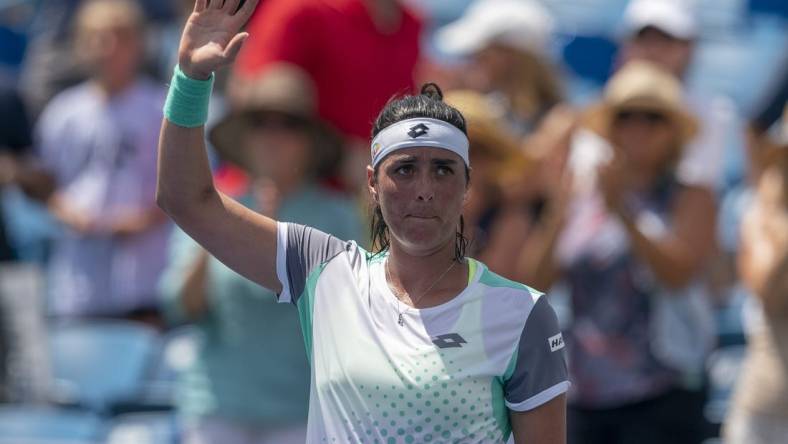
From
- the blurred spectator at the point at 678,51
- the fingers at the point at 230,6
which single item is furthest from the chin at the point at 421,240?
the blurred spectator at the point at 678,51

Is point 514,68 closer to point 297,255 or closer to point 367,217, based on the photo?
point 367,217

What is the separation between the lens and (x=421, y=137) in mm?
3496

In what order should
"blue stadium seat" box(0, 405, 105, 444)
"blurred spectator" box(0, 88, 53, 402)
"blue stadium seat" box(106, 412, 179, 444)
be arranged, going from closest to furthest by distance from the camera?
"blue stadium seat" box(106, 412, 179, 444) → "blue stadium seat" box(0, 405, 105, 444) → "blurred spectator" box(0, 88, 53, 402)

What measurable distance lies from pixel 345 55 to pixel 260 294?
47.6 inches

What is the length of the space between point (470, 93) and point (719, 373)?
1664mm

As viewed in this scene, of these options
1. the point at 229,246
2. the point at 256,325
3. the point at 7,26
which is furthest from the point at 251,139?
the point at 7,26

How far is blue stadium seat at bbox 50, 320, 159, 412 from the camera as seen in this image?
23.3 feet

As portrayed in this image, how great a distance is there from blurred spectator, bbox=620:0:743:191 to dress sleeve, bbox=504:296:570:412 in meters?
3.20

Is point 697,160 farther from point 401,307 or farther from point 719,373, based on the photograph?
point 401,307

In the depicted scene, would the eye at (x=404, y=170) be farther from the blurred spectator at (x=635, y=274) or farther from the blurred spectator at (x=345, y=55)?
the blurred spectator at (x=345, y=55)

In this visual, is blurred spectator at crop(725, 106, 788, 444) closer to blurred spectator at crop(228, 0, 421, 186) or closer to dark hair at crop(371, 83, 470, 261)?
blurred spectator at crop(228, 0, 421, 186)

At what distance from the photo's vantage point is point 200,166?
3596 mm

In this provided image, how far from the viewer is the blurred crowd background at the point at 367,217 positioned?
5.86 m

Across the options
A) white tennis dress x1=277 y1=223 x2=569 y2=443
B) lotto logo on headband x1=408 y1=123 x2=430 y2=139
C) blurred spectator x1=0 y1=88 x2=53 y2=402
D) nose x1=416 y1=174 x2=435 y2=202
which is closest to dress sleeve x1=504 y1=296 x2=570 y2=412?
white tennis dress x1=277 y1=223 x2=569 y2=443
